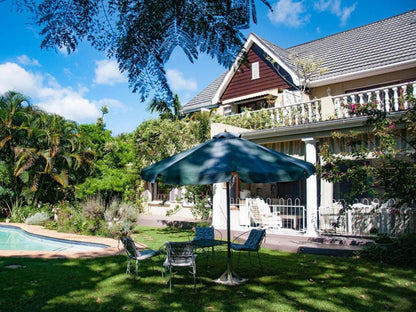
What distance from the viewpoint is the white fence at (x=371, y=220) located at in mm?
9922

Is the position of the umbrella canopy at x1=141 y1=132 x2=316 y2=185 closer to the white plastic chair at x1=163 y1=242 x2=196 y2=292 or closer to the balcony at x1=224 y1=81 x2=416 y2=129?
the white plastic chair at x1=163 y1=242 x2=196 y2=292

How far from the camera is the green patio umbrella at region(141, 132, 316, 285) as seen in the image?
582 centimetres

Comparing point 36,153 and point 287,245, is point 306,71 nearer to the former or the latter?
point 287,245

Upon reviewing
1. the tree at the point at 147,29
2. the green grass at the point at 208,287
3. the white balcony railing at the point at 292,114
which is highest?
the white balcony railing at the point at 292,114

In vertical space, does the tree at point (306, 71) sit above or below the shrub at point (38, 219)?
above

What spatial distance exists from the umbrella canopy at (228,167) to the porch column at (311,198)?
210 inches

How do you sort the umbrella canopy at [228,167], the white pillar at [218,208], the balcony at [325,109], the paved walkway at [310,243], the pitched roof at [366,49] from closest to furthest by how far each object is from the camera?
the umbrella canopy at [228,167] → the paved walkway at [310,243] → the balcony at [325,109] → the white pillar at [218,208] → the pitched roof at [366,49]

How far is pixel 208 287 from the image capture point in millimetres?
6672

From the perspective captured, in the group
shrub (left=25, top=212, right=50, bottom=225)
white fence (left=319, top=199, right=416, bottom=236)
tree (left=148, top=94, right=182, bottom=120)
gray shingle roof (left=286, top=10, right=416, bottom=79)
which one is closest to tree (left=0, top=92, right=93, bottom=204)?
shrub (left=25, top=212, right=50, bottom=225)

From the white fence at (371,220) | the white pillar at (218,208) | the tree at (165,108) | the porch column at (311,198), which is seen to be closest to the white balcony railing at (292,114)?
the porch column at (311,198)

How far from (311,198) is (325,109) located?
347 cm

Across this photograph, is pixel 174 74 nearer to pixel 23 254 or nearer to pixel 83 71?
pixel 83 71

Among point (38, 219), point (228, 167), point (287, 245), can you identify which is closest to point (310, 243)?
point (287, 245)

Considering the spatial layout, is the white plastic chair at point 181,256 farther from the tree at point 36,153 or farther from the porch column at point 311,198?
the tree at point 36,153
